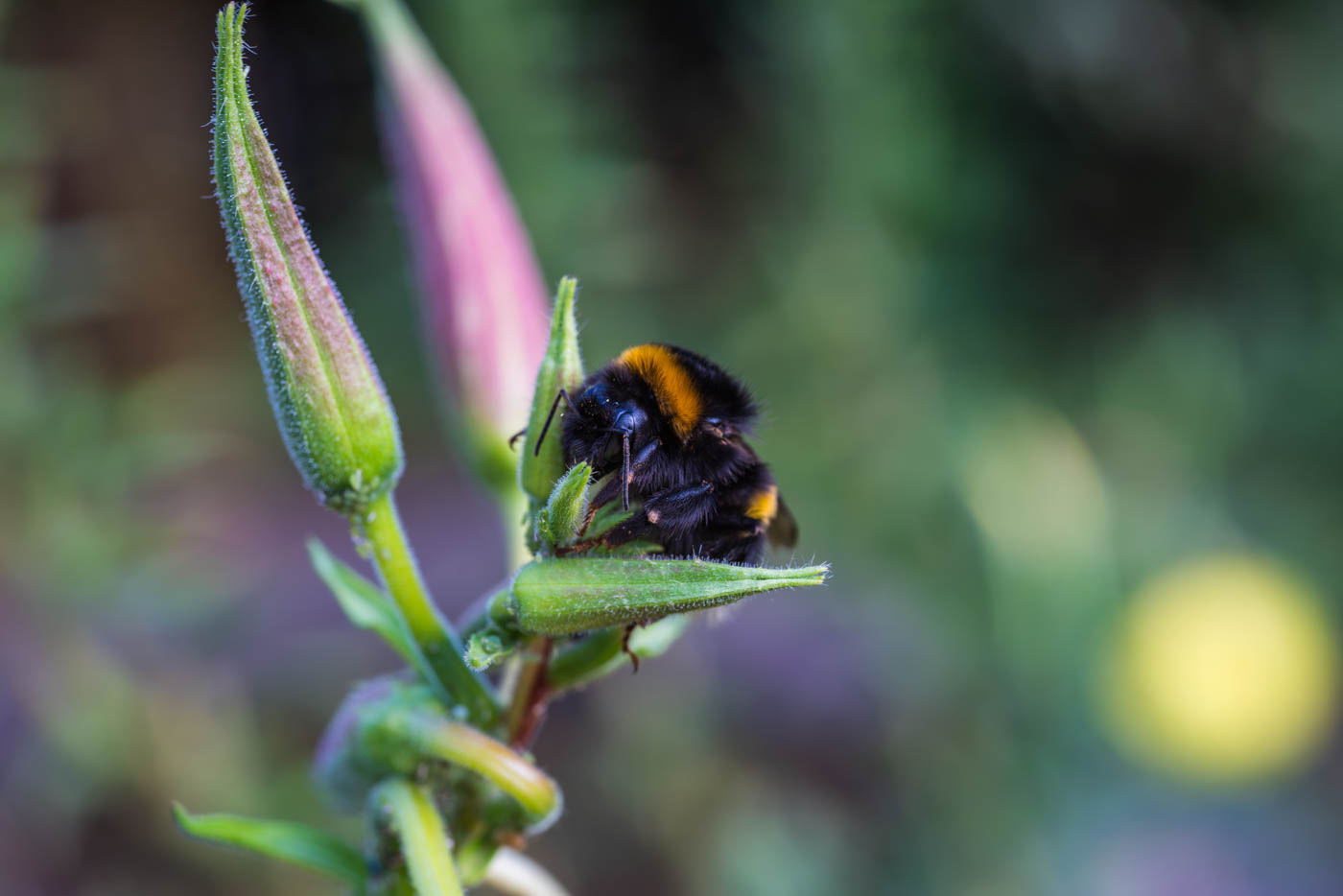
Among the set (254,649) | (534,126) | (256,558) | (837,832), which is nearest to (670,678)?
(837,832)

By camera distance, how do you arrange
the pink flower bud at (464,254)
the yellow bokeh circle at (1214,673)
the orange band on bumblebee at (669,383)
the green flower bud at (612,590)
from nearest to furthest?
1. the green flower bud at (612,590)
2. the orange band on bumblebee at (669,383)
3. the pink flower bud at (464,254)
4. the yellow bokeh circle at (1214,673)

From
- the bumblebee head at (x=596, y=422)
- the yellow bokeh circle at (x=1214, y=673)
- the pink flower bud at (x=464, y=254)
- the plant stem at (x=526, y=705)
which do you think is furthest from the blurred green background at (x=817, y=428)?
the bumblebee head at (x=596, y=422)

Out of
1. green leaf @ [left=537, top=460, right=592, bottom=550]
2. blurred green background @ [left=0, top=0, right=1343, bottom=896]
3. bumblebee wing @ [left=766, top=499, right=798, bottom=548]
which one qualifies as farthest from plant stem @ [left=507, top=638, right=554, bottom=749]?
blurred green background @ [left=0, top=0, right=1343, bottom=896]

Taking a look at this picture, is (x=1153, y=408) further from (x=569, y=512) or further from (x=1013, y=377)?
(x=569, y=512)

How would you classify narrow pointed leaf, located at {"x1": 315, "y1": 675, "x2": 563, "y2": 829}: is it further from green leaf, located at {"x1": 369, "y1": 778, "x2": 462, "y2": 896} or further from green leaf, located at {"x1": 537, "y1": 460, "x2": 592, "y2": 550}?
green leaf, located at {"x1": 537, "y1": 460, "x2": 592, "y2": 550}

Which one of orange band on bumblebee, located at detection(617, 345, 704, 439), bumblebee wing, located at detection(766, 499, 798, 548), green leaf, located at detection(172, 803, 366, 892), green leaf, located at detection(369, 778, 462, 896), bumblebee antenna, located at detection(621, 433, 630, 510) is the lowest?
green leaf, located at detection(172, 803, 366, 892)

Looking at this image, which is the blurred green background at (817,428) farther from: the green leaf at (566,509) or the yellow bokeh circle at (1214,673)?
the green leaf at (566,509)
